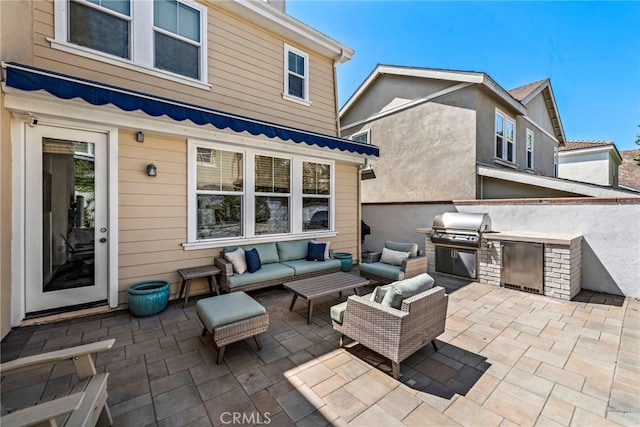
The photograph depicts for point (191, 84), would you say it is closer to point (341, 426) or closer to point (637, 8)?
point (341, 426)

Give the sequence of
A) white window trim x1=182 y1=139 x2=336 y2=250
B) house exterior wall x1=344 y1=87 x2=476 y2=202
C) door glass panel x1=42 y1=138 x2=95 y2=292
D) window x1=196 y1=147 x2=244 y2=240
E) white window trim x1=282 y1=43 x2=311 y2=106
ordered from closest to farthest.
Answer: door glass panel x1=42 y1=138 x2=95 y2=292
white window trim x1=182 y1=139 x2=336 y2=250
window x1=196 y1=147 x2=244 y2=240
white window trim x1=282 y1=43 x2=311 y2=106
house exterior wall x1=344 y1=87 x2=476 y2=202

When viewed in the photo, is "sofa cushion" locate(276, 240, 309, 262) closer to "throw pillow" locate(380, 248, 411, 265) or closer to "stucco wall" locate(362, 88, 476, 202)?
"throw pillow" locate(380, 248, 411, 265)

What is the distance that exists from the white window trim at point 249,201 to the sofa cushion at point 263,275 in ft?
3.10

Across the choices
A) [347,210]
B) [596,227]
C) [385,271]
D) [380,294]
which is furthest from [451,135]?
[380,294]

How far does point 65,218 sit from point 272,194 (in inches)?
156

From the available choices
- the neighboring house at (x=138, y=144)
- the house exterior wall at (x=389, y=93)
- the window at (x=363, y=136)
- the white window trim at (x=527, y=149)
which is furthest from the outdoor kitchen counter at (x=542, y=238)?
the white window trim at (x=527, y=149)

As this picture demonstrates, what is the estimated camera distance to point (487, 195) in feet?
30.2

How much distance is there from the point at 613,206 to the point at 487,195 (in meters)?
3.52

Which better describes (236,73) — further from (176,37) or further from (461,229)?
(461,229)

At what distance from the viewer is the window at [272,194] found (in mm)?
6613

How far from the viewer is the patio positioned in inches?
97.6

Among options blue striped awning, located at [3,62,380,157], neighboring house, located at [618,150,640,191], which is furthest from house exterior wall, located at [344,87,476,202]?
neighboring house, located at [618,150,640,191]

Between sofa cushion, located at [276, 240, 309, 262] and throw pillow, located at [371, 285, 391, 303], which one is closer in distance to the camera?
throw pillow, located at [371, 285, 391, 303]

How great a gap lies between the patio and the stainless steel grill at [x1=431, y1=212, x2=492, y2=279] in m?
2.30
